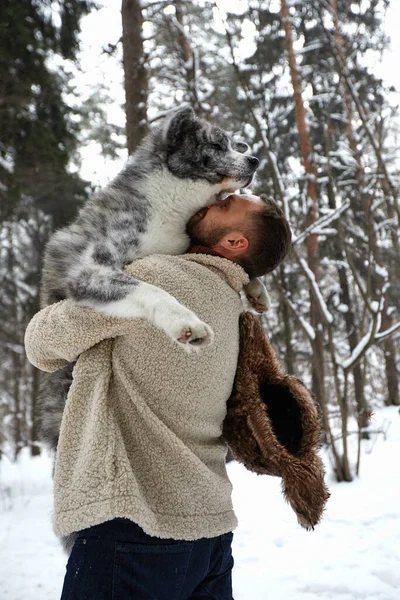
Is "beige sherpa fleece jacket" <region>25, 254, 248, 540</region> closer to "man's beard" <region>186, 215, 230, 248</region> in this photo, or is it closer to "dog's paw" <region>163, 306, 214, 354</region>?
"dog's paw" <region>163, 306, 214, 354</region>

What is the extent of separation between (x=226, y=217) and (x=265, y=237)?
6.9 inches

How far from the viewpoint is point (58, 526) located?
4.42ft

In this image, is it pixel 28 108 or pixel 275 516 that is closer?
pixel 275 516

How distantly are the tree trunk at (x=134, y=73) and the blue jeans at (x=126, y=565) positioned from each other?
5.09 m

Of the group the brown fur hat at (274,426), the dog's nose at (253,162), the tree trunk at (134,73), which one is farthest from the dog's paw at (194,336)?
the tree trunk at (134,73)

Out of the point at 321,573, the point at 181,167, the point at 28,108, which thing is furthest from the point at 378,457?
the point at 28,108

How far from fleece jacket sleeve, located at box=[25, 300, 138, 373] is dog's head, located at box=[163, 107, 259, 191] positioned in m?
1.29

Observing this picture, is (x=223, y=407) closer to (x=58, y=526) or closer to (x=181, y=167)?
(x=58, y=526)

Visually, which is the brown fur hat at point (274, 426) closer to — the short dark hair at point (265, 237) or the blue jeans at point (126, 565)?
the short dark hair at point (265, 237)

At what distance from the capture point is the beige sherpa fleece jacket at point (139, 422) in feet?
4.47

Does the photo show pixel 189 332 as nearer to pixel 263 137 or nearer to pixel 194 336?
pixel 194 336

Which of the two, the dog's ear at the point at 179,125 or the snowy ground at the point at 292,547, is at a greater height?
the dog's ear at the point at 179,125

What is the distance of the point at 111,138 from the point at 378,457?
33.4 feet

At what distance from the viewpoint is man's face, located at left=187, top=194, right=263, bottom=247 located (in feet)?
6.16
